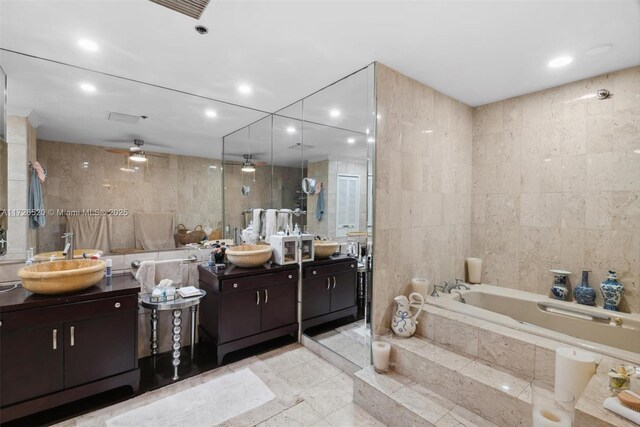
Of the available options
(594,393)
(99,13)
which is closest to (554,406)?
(594,393)

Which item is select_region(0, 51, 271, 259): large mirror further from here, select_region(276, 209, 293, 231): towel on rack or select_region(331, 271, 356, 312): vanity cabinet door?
select_region(331, 271, 356, 312): vanity cabinet door

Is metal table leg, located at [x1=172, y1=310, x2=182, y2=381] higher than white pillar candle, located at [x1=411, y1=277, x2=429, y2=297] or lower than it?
lower

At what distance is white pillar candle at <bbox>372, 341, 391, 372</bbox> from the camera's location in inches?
93.8

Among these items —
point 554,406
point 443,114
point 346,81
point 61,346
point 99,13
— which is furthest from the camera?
point 443,114

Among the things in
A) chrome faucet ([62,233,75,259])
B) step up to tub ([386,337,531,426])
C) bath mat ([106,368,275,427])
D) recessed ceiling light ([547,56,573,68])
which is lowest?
bath mat ([106,368,275,427])

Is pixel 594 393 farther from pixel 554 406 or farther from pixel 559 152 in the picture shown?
pixel 559 152

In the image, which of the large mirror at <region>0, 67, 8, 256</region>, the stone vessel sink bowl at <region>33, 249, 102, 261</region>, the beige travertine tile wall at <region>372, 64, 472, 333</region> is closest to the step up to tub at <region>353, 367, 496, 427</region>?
the beige travertine tile wall at <region>372, 64, 472, 333</region>

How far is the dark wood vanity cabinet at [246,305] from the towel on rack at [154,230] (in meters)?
0.45

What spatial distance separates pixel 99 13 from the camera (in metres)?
1.77

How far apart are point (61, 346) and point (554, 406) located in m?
3.02

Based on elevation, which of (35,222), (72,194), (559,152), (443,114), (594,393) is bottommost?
(594,393)

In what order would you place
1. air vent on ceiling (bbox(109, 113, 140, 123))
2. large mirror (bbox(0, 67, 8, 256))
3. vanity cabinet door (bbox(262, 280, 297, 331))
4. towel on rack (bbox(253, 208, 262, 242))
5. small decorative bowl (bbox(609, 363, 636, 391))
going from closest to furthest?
small decorative bowl (bbox(609, 363, 636, 391))
large mirror (bbox(0, 67, 8, 256))
air vent on ceiling (bbox(109, 113, 140, 123))
vanity cabinet door (bbox(262, 280, 297, 331))
towel on rack (bbox(253, 208, 262, 242))

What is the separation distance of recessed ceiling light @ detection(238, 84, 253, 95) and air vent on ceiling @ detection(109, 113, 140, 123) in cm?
106

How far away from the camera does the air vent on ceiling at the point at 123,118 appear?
2.80 metres
